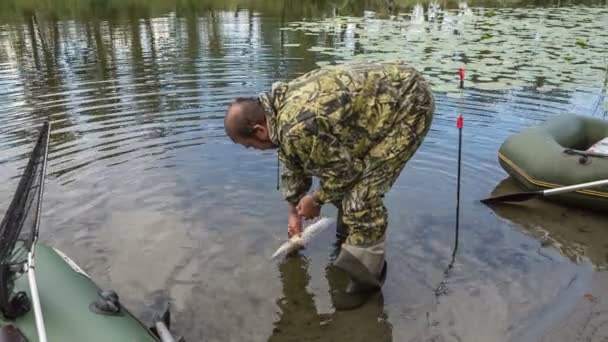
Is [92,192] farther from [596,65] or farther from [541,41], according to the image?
[541,41]

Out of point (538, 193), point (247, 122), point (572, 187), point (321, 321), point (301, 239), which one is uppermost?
point (247, 122)

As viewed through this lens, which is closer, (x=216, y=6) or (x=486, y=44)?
(x=486, y=44)

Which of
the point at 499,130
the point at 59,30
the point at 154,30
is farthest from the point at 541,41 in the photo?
the point at 59,30

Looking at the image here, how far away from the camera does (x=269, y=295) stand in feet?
12.5

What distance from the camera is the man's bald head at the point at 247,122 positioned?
297 cm

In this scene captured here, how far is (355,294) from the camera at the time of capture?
3.74m

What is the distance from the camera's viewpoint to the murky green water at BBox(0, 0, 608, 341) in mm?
3617

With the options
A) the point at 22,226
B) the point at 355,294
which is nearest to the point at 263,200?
the point at 355,294

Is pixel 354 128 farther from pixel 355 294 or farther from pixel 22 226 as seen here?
pixel 22 226

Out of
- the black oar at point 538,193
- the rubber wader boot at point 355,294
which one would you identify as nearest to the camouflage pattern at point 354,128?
the rubber wader boot at point 355,294

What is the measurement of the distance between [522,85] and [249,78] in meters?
5.09

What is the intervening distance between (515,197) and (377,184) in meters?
2.35

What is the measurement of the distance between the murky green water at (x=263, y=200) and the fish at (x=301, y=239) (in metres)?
0.11

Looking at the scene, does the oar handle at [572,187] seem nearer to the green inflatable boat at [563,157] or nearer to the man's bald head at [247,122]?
the green inflatable boat at [563,157]
